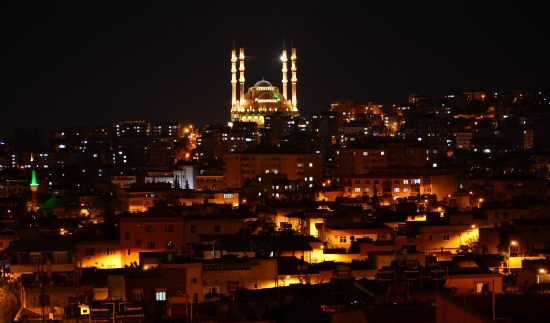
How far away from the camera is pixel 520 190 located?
24.2 metres

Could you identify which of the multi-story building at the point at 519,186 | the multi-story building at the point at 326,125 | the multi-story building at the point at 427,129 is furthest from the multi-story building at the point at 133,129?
the multi-story building at the point at 519,186

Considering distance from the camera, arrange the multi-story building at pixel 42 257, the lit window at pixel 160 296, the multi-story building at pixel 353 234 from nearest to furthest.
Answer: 1. the lit window at pixel 160 296
2. the multi-story building at pixel 42 257
3. the multi-story building at pixel 353 234

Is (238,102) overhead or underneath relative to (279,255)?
overhead

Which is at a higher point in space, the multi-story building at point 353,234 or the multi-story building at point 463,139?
the multi-story building at point 463,139

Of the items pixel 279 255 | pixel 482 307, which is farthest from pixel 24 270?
pixel 482 307

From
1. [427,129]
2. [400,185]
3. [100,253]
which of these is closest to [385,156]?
[400,185]

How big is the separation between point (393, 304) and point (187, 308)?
127 centimetres

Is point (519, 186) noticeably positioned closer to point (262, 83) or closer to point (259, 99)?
point (259, 99)

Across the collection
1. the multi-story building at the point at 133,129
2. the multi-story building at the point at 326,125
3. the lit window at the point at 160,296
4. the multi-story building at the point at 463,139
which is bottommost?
the lit window at the point at 160,296

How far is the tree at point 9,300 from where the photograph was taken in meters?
9.50

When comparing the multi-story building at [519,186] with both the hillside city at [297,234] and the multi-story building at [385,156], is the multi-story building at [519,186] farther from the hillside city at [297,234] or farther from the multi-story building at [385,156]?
the multi-story building at [385,156]

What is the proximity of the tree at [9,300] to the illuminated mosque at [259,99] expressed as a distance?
134 feet

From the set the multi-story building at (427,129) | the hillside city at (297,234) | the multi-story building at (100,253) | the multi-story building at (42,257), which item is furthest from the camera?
the multi-story building at (427,129)

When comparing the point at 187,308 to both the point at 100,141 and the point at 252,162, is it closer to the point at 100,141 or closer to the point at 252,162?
the point at 252,162
